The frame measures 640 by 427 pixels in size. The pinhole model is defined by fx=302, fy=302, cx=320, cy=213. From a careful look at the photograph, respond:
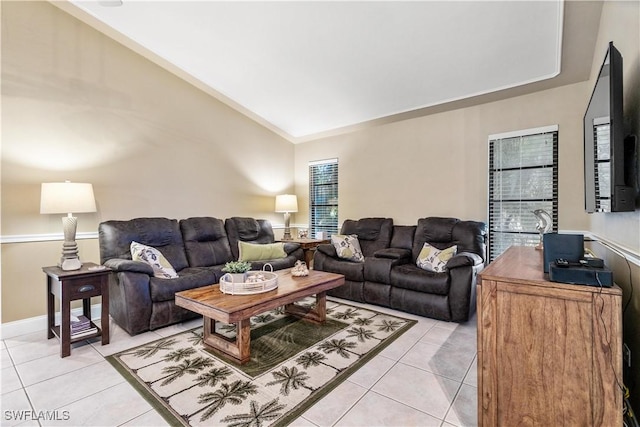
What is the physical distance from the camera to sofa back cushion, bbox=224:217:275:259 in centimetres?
434

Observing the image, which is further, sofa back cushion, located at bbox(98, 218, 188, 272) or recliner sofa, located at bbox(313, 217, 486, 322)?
sofa back cushion, located at bbox(98, 218, 188, 272)

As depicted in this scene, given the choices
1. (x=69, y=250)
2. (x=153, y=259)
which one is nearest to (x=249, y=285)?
(x=153, y=259)

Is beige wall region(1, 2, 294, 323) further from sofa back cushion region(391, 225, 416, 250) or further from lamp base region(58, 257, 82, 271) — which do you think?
sofa back cushion region(391, 225, 416, 250)

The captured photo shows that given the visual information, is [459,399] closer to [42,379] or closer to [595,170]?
[595,170]

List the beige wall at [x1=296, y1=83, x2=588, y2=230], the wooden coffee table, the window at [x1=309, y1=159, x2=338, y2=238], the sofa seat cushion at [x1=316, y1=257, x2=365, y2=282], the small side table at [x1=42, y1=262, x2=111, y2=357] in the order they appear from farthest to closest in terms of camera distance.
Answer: the window at [x1=309, y1=159, x2=338, y2=238] < the sofa seat cushion at [x1=316, y1=257, x2=365, y2=282] < the beige wall at [x1=296, y1=83, x2=588, y2=230] < the small side table at [x1=42, y1=262, x2=111, y2=357] < the wooden coffee table

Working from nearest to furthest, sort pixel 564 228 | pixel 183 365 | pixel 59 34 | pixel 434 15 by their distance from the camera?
1. pixel 183 365
2. pixel 434 15
3. pixel 59 34
4. pixel 564 228

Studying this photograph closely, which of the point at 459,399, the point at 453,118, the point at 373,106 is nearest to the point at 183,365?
the point at 459,399

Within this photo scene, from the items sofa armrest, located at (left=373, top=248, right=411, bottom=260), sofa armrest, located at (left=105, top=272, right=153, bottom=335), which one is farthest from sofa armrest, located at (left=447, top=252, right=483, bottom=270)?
sofa armrest, located at (left=105, top=272, right=153, bottom=335)

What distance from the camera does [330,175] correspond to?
560cm

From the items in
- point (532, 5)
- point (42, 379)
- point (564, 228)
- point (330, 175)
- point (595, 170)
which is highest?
point (532, 5)

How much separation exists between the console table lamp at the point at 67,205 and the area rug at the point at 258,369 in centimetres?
102

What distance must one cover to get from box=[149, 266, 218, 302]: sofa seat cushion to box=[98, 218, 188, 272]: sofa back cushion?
15.9 inches

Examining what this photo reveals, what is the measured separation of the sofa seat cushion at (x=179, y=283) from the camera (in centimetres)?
291

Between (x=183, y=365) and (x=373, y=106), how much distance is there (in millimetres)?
3864
